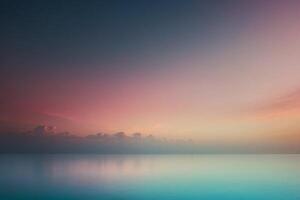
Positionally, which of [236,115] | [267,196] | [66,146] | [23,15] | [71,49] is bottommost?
[267,196]

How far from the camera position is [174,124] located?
→ 17.8 ft

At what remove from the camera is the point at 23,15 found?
4590 mm

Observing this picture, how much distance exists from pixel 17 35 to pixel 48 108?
4.33 ft

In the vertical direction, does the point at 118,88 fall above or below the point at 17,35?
below

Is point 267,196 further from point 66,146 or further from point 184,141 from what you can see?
point 66,146

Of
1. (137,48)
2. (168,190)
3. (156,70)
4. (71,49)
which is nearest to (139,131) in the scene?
(156,70)

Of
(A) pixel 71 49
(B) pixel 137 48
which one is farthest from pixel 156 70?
(A) pixel 71 49

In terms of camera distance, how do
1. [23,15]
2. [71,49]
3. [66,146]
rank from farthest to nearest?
[66,146] → [71,49] → [23,15]

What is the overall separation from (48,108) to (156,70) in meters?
2.03

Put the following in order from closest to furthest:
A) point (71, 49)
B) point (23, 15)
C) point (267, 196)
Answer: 1. point (23, 15)
2. point (71, 49)
3. point (267, 196)

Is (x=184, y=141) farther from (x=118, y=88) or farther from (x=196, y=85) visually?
(x=118, y=88)

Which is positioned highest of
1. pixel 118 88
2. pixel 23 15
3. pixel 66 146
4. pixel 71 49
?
pixel 23 15

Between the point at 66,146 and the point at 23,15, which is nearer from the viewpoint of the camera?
the point at 23,15

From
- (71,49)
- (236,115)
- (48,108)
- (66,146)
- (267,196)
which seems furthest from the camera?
(267,196)
